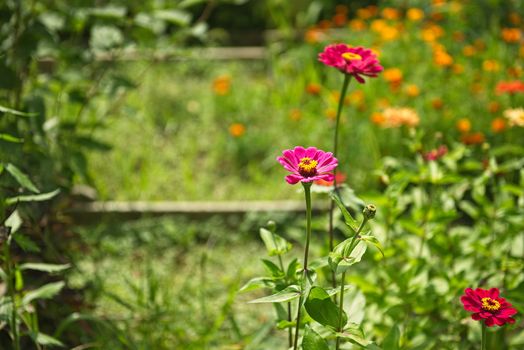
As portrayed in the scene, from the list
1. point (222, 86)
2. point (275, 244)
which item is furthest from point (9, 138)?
point (222, 86)

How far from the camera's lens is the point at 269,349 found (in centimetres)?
174

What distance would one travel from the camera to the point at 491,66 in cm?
319

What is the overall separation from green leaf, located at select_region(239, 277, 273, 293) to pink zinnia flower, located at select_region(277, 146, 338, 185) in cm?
23

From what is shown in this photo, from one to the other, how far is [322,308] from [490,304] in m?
0.31

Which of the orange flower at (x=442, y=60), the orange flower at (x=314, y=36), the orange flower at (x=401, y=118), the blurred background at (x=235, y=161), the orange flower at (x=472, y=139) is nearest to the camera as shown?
the blurred background at (x=235, y=161)

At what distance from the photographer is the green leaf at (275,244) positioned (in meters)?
1.34

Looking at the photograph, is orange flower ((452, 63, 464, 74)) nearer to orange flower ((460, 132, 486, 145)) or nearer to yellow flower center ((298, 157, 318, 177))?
orange flower ((460, 132, 486, 145))

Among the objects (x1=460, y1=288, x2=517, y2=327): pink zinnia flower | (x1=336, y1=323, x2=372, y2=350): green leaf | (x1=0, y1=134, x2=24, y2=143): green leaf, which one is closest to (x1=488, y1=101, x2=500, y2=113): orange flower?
→ (x1=460, y1=288, x2=517, y2=327): pink zinnia flower

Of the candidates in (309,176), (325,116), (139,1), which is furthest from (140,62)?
(309,176)

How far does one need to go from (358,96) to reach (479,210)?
1185mm

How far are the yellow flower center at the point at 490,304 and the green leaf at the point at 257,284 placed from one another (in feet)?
1.30

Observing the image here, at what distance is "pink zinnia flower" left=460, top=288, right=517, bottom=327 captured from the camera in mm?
1178

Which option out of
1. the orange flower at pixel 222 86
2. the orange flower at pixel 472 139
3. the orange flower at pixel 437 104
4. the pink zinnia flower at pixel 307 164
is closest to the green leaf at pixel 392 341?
the pink zinnia flower at pixel 307 164

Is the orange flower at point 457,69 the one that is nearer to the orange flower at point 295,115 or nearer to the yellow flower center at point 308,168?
the orange flower at point 295,115
